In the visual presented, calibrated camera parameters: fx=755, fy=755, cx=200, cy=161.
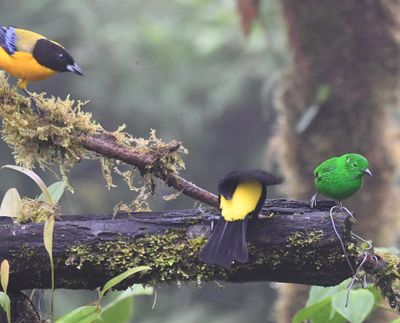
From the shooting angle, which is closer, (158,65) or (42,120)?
(42,120)

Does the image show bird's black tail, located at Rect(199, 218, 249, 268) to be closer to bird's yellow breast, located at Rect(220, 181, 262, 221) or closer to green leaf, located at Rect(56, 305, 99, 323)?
bird's yellow breast, located at Rect(220, 181, 262, 221)

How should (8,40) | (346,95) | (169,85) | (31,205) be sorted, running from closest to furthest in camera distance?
(31,205) < (8,40) < (346,95) < (169,85)

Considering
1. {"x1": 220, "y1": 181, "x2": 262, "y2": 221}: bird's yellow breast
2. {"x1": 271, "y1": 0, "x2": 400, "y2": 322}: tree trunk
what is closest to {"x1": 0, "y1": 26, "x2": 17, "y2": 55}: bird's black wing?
{"x1": 220, "y1": 181, "x2": 262, "y2": 221}: bird's yellow breast

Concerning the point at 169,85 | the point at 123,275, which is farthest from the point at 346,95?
the point at 169,85

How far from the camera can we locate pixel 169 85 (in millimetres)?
11398

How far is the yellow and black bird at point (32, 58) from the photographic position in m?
3.36

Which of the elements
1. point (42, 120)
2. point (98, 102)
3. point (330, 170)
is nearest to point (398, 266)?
point (330, 170)

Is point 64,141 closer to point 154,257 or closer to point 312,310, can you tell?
point 154,257

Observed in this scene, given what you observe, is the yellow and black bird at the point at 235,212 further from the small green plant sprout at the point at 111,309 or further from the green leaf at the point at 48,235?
the green leaf at the point at 48,235

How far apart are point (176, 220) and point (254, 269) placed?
32 cm

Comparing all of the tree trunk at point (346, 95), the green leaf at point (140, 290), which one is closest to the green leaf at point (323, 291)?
the green leaf at point (140, 290)

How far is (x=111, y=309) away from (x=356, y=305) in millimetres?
846

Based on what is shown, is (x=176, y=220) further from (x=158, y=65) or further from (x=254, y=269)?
(x=158, y=65)

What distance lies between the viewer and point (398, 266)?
115 inches
